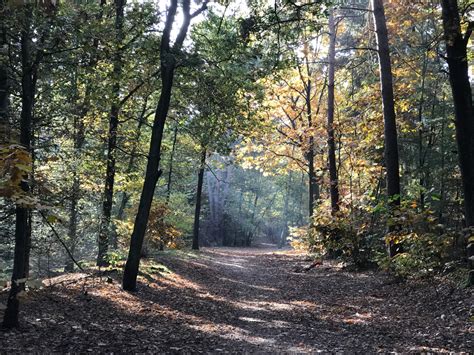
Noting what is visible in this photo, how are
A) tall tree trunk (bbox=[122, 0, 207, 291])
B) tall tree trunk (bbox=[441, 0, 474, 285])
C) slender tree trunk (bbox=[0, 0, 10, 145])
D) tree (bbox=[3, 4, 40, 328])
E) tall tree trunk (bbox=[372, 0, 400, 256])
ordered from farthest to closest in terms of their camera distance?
tall tree trunk (bbox=[372, 0, 400, 256]) < tall tree trunk (bbox=[122, 0, 207, 291]) < tall tree trunk (bbox=[441, 0, 474, 285]) < tree (bbox=[3, 4, 40, 328]) < slender tree trunk (bbox=[0, 0, 10, 145])

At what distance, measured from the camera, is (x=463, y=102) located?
7738 millimetres

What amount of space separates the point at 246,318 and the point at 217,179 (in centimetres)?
411

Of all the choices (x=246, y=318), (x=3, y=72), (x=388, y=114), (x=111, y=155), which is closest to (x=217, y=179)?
(x=111, y=155)

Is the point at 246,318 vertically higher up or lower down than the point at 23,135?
lower down

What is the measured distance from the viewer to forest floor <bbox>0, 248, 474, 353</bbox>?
5922 millimetres

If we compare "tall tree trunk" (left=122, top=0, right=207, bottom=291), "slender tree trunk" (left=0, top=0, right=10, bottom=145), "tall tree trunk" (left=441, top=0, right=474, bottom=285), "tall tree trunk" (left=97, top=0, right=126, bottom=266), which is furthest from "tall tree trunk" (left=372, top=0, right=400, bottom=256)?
"slender tree trunk" (left=0, top=0, right=10, bottom=145)

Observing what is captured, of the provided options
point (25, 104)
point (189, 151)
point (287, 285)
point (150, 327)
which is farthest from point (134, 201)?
point (25, 104)

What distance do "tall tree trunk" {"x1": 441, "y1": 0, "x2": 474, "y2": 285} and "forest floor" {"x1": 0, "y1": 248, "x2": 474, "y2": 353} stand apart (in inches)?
67.6

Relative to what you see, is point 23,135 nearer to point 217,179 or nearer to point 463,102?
point 217,179

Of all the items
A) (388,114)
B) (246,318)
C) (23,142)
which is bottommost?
(246,318)

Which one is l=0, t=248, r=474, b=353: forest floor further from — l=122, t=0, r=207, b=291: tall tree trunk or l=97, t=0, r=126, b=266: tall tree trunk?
l=97, t=0, r=126, b=266: tall tree trunk

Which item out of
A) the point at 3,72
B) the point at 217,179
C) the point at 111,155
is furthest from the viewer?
the point at 111,155

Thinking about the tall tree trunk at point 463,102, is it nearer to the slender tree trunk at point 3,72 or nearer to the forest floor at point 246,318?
the forest floor at point 246,318

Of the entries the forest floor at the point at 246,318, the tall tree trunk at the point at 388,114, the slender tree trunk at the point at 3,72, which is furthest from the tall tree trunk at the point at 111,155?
the tall tree trunk at the point at 388,114
